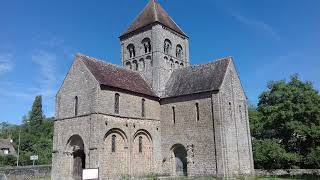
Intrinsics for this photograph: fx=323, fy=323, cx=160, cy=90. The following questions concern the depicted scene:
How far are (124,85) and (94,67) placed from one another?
10.7 ft

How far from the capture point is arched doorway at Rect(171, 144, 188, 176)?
31.3 meters

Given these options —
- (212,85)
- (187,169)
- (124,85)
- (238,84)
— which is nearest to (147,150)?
(187,169)

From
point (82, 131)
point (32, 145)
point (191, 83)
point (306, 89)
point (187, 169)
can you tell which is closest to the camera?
point (82, 131)

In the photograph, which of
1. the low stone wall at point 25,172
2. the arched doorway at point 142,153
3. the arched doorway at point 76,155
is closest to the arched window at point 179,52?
the arched doorway at point 142,153

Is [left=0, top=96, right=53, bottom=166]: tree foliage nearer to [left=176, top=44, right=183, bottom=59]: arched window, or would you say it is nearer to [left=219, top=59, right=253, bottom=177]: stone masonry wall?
[left=176, top=44, right=183, bottom=59]: arched window

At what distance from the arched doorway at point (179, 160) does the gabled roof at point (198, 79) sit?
533cm

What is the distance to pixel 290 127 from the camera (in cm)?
3412

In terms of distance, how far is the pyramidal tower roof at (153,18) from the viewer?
126 ft

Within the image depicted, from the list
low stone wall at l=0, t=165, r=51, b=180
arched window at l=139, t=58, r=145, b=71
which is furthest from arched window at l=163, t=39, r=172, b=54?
low stone wall at l=0, t=165, r=51, b=180

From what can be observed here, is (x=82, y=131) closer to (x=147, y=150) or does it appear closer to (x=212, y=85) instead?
(x=147, y=150)

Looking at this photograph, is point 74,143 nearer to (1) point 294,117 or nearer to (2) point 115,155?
(2) point 115,155

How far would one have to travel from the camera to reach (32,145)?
224ft

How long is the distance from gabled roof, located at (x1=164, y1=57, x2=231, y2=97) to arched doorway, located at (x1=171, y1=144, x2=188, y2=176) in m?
5.33

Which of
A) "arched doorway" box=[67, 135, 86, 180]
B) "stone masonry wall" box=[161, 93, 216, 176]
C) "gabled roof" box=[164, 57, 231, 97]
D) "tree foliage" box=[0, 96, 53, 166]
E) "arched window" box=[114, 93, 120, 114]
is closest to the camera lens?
"arched doorway" box=[67, 135, 86, 180]
